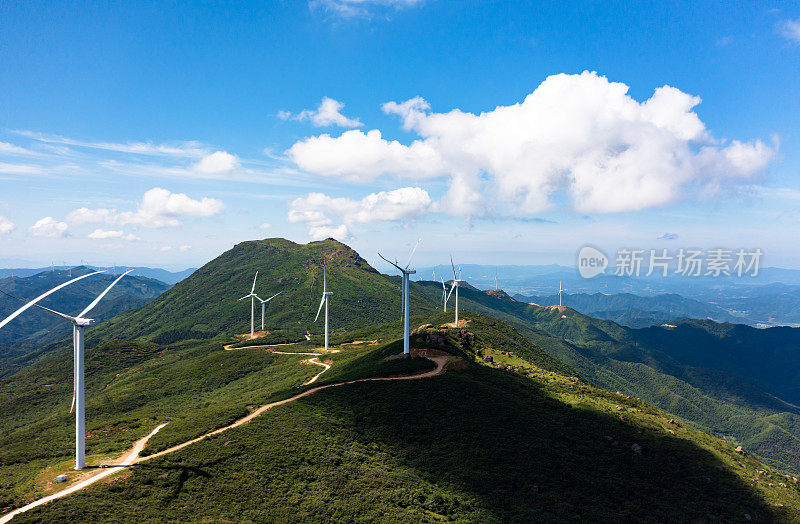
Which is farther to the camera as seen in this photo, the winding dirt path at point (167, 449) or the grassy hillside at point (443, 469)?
the grassy hillside at point (443, 469)

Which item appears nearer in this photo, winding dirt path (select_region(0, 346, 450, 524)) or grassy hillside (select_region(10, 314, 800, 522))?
winding dirt path (select_region(0, 346, 450, 524))

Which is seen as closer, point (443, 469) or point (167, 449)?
point (443, 469)

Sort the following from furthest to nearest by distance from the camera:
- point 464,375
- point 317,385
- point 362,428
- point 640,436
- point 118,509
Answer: point 317,385
point 464,375
point 640,436
point 362,428
point 118,509

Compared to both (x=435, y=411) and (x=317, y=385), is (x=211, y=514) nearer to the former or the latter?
(x=435, y=411)

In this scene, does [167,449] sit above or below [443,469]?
above

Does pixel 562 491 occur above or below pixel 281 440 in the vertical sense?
below

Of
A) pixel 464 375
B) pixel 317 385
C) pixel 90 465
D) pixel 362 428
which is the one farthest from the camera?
pixel 317 385

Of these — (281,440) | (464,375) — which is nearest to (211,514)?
(281,440)

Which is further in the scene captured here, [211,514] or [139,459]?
[139,459]
